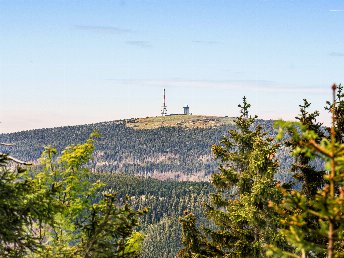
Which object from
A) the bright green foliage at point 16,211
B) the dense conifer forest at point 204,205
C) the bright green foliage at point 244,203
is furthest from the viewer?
the bright green foliage at point 244,203

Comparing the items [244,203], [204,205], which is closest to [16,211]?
[244,203]

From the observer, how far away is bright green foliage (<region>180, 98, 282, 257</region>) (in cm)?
2072

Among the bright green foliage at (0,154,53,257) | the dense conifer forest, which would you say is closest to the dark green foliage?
the dense conifer forest

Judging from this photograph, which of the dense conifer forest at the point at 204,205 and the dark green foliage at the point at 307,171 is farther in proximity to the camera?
the dark green foliage at the point at 307,171

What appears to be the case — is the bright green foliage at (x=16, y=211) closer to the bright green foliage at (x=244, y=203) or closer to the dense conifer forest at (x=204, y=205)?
the dense conifer forest at (x=204, y=205)

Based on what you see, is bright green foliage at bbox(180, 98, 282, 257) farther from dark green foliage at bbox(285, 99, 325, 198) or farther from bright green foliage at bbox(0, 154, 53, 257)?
bright green foliage at bbox(0, 154, 53, 257)

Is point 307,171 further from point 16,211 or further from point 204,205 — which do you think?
point 16,211

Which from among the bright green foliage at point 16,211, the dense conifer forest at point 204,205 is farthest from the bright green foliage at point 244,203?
the bright green foliage at point 16,211

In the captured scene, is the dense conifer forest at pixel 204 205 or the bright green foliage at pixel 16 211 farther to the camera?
the bright green foliage at pixel 16 211

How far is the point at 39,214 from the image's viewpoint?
9.99 meters

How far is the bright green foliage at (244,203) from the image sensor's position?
68.0 feet

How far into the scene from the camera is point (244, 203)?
21.4 meters

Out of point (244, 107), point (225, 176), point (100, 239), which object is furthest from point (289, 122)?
point (244, 107)

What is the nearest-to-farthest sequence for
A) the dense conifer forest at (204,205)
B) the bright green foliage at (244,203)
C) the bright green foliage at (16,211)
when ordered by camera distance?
the dense conifer forest at (204,205), the bright green foliage at (16,211), the bright green foliage at (244,203)
